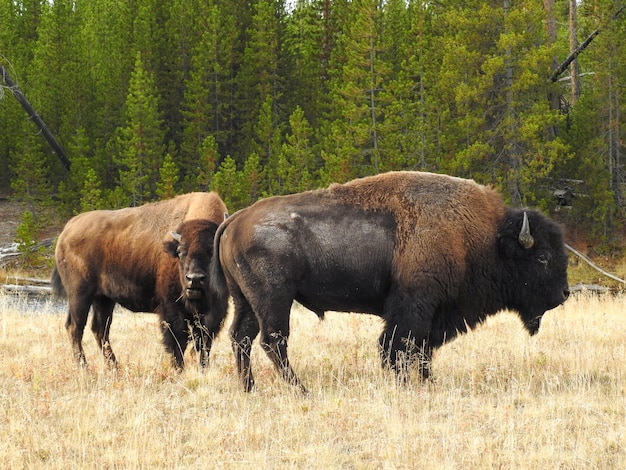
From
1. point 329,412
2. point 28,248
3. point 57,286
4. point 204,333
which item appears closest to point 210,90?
point 28,248

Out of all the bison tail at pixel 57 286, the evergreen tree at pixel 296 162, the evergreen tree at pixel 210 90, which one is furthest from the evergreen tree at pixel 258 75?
the bison tail at pixel 57 286

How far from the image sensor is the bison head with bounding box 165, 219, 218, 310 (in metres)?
7.80

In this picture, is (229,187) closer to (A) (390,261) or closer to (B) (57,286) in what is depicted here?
(B) (57,286)

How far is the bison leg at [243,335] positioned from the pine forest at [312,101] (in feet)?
49.8

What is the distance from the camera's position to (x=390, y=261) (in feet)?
23.4

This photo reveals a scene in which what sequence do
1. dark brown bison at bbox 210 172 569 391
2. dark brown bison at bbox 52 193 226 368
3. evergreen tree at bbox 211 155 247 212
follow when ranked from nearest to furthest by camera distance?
dark brown bison at bbox 210 172 569 391 → dark brown bison at bbox 52 193 226 368 → evergreen tree at bbox 211 155 247 212

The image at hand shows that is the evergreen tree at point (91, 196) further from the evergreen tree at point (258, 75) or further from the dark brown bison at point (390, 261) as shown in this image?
the dark brown bison at point (390, 261)

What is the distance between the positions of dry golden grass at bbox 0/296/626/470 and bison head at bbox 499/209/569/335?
0.61m

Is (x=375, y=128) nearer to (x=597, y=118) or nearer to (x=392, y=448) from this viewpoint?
(x=597, y=118)

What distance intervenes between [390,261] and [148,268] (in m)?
3.16

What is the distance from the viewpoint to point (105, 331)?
9.53m

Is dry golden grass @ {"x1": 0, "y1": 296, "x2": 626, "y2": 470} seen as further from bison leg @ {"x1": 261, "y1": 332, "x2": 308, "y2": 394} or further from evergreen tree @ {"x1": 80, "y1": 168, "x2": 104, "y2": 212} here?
evergreen tree @ {"x1": 80, "y1": 168, "x2": 104, "y2": 212}

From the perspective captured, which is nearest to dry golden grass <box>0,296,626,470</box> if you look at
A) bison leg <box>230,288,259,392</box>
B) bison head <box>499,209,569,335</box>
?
bison leg <box>230,288,259,392</box>

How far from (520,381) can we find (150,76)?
101 feet
